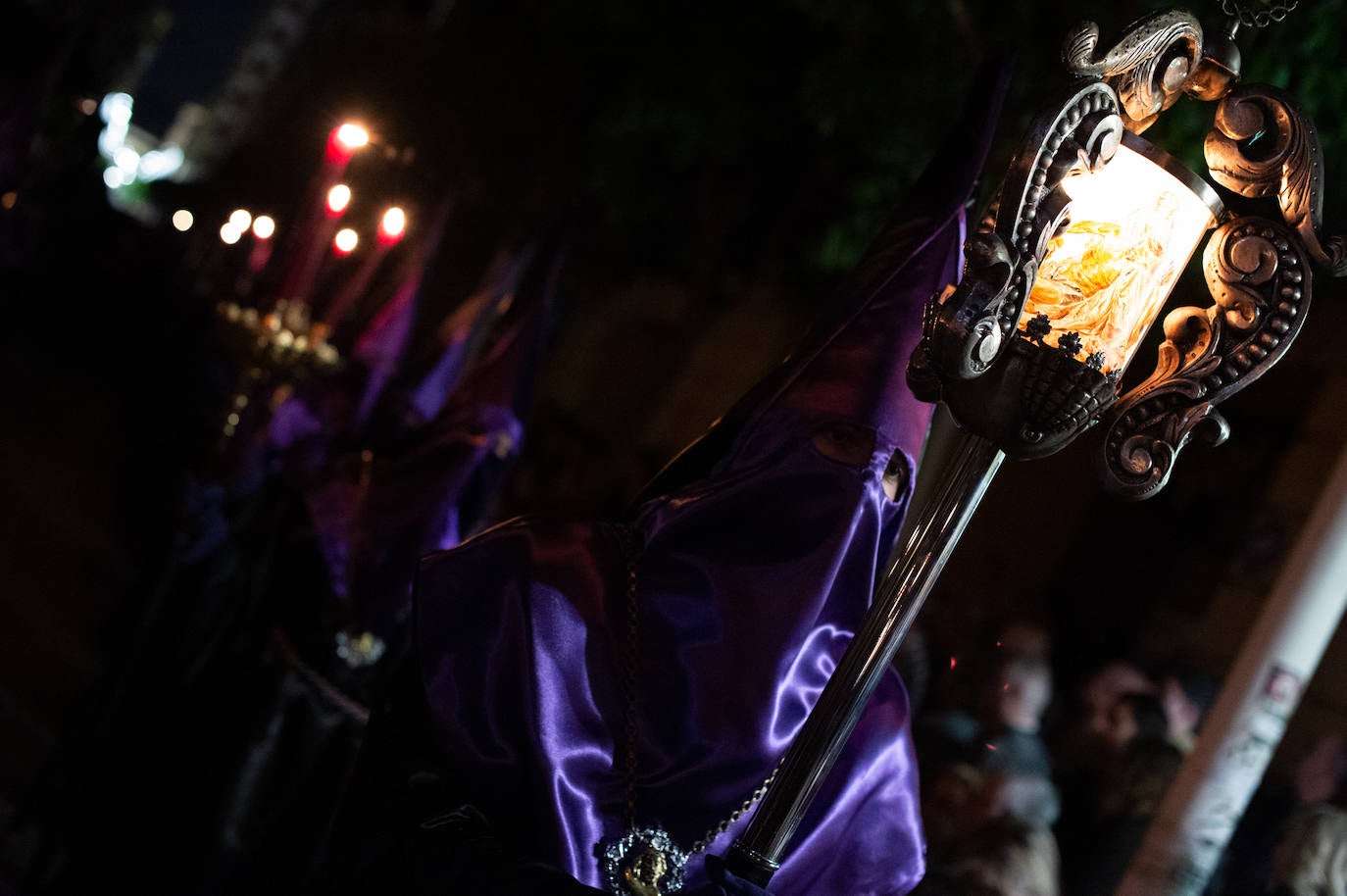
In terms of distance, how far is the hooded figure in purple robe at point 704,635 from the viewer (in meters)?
1.99

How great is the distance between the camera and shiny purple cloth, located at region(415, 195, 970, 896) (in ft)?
6.52

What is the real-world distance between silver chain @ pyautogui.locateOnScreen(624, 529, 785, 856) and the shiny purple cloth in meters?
0.01

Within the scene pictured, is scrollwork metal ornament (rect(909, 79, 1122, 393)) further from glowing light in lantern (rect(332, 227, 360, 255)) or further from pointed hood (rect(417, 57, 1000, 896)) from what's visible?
glowing light in lantern (rect(332, 227, 360, 255))

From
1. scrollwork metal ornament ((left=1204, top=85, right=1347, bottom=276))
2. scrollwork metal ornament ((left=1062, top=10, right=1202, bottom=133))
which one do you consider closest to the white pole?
scrollwork metal ornament ((left=1204, top=85, right=1347, bottom=276))

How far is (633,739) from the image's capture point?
2.04 meters

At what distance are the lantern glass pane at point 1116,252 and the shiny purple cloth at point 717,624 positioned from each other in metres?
0.45

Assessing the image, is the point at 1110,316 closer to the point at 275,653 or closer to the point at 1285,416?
the point at 275,653

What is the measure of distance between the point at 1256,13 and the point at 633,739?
1547 mm

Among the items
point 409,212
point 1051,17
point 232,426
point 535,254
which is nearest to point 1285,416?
point 1051,17

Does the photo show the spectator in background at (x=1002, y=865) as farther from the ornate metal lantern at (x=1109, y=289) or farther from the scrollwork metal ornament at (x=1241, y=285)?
the scrollwork metal ornament at (x=1241, y=285)

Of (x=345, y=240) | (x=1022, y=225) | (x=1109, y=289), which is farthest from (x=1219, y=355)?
(x=345, y=240)

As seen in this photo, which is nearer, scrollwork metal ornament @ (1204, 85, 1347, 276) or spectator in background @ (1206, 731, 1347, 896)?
scrollwork metal ornament @ (1204, 85, 1347, 276)

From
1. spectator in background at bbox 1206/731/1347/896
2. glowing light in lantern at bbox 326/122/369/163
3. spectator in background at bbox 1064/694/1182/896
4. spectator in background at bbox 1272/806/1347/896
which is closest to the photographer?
spectator in background at bbox 1272/806/1347/896

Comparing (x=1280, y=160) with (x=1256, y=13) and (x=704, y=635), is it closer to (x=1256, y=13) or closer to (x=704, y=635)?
(x=1256, y=13)
